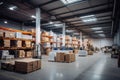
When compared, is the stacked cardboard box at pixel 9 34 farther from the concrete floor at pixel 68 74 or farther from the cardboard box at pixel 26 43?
the concrete floor at pixel 68 74

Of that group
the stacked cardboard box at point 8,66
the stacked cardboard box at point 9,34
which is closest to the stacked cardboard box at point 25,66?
the stacked cardboard box at point 8,66

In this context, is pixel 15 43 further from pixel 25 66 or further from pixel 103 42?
pixel 103 42

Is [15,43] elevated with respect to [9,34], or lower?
lower

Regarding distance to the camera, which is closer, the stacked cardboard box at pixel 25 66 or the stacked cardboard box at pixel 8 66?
the stacked cardboard box at pixel 25 66

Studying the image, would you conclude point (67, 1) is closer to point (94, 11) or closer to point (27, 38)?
point (94, 11)

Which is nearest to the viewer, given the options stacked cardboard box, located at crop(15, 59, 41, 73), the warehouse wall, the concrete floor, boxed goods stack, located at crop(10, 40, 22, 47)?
the concrete floor

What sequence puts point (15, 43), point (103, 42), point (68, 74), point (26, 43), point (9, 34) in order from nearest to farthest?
point (68, 74) < point (9, 34) < point (15, 43) < point (26, 43) < point (103, 42)

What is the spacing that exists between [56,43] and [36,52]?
690cm

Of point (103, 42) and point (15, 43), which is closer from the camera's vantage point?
point (15, 43)

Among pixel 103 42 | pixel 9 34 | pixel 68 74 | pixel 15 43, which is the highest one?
pixel 9 34

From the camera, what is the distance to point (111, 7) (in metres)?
10.9

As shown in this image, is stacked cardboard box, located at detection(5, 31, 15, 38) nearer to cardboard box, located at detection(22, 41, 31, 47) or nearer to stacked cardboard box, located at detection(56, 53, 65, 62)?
cardboard box, located at detection(22, 41, 31, 47)

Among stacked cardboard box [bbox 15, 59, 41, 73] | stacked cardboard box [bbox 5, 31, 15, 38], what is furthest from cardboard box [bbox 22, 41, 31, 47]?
stacked cardboard box [bbox 15, 59, 41, 73]

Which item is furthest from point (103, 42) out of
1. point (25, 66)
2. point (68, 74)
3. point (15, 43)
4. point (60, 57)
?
point (25, 66)
